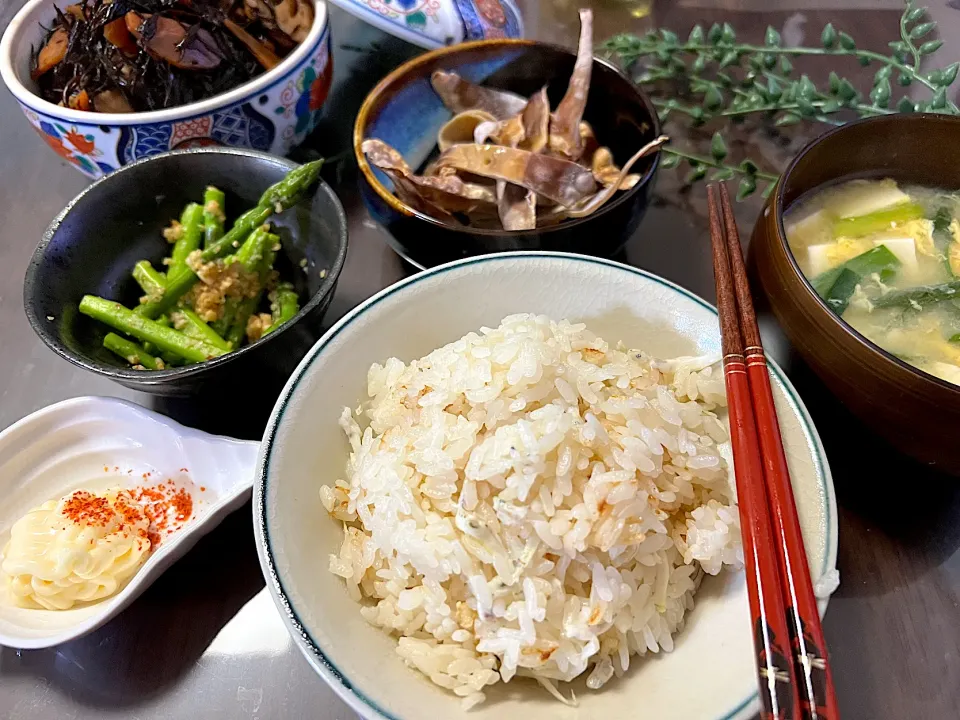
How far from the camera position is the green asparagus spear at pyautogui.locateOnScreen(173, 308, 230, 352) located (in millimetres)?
1563

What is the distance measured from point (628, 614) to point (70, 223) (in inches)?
58.3

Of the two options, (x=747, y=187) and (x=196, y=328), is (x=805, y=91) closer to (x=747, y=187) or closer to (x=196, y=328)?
(x=747, y=187)

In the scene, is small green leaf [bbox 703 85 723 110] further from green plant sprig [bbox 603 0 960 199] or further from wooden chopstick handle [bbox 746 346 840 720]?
wooden chopstick handle [bbox 746 346 840 720]

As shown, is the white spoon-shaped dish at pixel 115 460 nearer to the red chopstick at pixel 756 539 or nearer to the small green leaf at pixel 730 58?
the red chopstick at pixel 756 539

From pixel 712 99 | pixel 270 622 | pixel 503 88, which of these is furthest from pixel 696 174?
pixel 270 622

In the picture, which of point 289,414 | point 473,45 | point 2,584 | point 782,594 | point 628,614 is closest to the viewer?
point 782,594

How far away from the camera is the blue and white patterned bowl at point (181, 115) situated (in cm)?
166

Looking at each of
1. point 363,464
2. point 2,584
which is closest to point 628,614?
point 363,464

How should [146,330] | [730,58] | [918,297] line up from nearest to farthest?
[918,297], [146,330], [730,58]

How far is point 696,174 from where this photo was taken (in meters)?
1.96

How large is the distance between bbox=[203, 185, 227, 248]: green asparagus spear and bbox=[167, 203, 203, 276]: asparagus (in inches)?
0.7

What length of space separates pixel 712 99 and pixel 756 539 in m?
1.56

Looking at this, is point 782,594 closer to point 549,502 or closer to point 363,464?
point 549,502

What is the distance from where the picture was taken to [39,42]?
A: 6.24 feet
